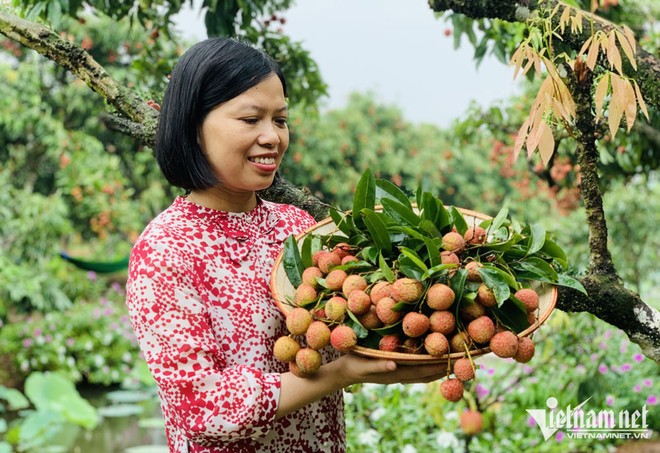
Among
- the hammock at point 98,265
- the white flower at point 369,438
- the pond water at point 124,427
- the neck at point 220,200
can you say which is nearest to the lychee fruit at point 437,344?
the neck at point 220,200

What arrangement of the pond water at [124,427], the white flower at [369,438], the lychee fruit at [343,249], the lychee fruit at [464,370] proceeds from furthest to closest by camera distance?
the pond water at [124,427], the white flower at [369,438], the lychee fruit at [343,249], the lychee fruit at [464,370]

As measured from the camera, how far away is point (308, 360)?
→ 1070 mm

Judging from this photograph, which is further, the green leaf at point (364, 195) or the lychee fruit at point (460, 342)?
the green leaf at point (364, 195)

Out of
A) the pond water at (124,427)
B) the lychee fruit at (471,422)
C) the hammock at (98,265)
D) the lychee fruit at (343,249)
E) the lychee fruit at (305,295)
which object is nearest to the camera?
the lychee fruit at (305,295)

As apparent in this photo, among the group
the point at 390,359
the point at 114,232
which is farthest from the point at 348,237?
the point at 114,232

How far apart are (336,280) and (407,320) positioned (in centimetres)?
15

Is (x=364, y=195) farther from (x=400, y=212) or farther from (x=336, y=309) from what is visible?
(x=336, y=309)

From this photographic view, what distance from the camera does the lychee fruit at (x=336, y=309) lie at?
1.08 m

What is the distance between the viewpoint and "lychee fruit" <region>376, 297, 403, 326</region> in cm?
106

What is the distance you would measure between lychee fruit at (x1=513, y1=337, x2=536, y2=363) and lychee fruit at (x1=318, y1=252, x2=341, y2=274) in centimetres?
32

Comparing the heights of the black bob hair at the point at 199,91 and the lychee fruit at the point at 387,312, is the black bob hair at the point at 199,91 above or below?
above

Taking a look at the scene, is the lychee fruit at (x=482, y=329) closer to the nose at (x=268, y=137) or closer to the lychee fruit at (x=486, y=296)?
the lychee fruit at (x=486, y=296)

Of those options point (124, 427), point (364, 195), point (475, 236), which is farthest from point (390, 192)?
point (124, 427)

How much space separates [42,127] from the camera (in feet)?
23.2
